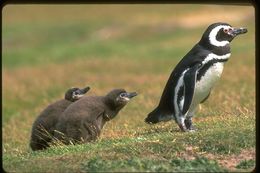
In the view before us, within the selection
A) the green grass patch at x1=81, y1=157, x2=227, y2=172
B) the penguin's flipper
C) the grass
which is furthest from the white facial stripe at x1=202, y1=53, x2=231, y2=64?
the green grass patch at x1=81, y1=157, x2=227, y2=172

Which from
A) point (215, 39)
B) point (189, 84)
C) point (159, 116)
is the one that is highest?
point (215, 39)

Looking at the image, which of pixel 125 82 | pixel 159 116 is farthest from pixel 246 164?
pixel 125 82

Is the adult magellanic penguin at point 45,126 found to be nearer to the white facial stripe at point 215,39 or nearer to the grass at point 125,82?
the grass at point 125,82

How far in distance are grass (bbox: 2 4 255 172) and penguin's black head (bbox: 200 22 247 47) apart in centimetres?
121

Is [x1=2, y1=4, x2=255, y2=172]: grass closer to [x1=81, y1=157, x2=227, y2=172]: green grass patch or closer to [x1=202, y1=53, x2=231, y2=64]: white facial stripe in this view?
[x1=81, y1=157, x2=227, y2=172]: green grass patch

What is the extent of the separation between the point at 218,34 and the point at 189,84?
37.1 inches

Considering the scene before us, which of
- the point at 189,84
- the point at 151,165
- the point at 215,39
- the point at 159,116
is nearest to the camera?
the point at 151,165

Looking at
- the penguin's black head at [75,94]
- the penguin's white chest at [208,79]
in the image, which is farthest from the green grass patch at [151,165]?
the penguin's black head at [75,94]

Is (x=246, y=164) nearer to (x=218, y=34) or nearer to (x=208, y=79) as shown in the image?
(x=208, y=79)

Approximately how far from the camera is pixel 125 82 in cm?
2697

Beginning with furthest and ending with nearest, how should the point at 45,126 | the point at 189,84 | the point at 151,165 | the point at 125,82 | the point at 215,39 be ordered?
the point at 125,82 < the point at 45,126 < the point at 215,39 < the point at 189,84 < the point at 151,165

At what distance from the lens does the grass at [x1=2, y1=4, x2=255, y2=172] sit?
9.73 metres

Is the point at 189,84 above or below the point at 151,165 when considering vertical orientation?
above

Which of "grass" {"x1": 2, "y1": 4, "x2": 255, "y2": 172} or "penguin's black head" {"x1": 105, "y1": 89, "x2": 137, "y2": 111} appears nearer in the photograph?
"grass" {"x1": 2, "y1": 4, "x2": 255, "y2": 172}
